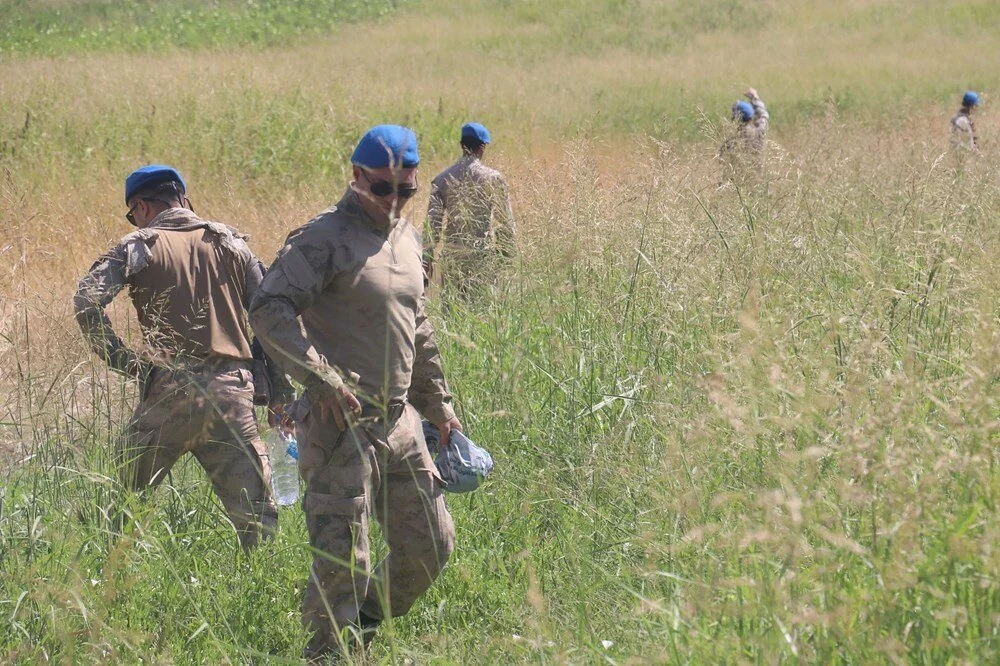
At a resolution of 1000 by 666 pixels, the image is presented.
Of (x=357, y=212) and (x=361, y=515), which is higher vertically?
(x=357, y=212)

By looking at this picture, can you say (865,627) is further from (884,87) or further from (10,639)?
(884,87)

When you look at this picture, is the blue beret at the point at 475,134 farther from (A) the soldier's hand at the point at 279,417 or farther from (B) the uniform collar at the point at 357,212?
(B) the uniform collar at the point at 357,212

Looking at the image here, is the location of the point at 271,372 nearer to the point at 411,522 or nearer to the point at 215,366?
the point at 215,366

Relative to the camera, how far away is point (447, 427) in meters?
4.61

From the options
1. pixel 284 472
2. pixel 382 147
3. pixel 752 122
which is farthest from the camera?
pixel 752 122

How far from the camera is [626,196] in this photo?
624 cm

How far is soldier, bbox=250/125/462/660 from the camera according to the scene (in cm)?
409

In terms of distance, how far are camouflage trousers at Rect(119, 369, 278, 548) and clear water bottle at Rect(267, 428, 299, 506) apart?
0.25 ft

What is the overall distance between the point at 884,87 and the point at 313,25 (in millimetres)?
20520

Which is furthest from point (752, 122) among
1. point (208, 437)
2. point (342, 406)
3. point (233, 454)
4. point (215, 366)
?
point (342, 406)

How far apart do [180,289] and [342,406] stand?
153 cm

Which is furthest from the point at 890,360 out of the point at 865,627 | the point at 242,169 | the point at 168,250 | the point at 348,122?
the point at 348,122

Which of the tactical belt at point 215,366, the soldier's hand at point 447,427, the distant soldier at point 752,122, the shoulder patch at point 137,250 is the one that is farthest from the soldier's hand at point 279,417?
the distant soldier at point 752,122

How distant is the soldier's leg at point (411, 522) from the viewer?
14.1 ft
